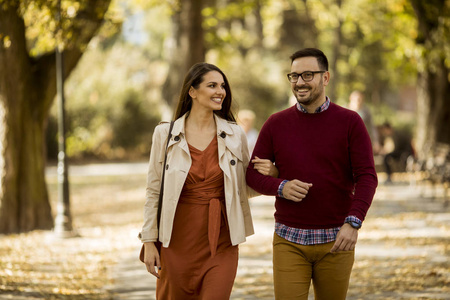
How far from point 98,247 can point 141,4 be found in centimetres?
1307

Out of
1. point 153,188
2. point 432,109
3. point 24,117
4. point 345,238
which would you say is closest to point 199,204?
point 153,188

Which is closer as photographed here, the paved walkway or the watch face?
the watch face

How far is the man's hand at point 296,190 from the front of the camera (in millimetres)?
4113

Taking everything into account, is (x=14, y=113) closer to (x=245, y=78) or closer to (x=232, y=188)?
(x=232, y=188)

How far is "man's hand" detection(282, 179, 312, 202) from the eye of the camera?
13.5 ft

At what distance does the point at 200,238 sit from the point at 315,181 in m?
0.81

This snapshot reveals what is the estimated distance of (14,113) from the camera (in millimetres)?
12156

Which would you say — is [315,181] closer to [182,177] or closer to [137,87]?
[182,177]

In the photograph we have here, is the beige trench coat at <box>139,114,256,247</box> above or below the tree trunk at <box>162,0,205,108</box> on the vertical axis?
below

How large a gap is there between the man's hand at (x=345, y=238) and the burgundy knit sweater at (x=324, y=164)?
0.68ft

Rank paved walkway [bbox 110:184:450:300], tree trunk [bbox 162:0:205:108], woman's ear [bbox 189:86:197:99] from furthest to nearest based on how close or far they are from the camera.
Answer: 1. tree trunk [bbox 162:0:205:108]
2. paved walkway [bbox 110:184:450:300]
3. woman's ear [bbox 189:86:197:99]

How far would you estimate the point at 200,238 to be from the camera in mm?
4465

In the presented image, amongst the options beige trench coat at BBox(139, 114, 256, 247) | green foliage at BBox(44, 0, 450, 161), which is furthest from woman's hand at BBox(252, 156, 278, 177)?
green foliage at BBox(44, 0, 450, 161)

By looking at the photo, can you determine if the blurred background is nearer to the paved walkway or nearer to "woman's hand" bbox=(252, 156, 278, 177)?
the paved walkway
